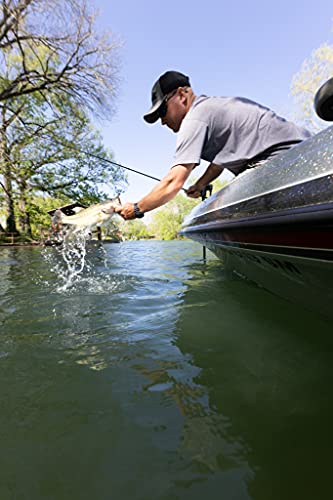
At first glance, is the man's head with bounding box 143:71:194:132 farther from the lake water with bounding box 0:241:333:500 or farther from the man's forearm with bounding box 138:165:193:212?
the lake water with bounding box 0:241:333:500

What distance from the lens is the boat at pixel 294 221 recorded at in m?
1.17

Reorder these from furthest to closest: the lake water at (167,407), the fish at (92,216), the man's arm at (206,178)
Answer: the man's arm at (206,178) → the fish at (92,216) → the lake water at (167,407)

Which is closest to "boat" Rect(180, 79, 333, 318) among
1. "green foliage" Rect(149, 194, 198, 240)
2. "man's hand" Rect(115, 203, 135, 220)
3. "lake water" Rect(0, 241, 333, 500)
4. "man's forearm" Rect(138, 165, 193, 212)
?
"lake water" Rect(0, 241, 333, 500)

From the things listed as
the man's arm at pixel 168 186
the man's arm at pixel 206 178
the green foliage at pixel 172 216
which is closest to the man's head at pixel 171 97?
the man's arm at pixel 168 186

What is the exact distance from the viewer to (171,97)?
2.36 meters

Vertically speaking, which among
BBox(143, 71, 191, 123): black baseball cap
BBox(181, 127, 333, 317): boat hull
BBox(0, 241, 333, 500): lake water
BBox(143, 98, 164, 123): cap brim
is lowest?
BBox(0, 241, 333, 500): lake water

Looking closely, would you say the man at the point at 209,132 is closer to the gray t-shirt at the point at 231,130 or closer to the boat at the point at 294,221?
the gray t-shirt at the point at 231,130

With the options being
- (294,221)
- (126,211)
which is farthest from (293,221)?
(126,211)

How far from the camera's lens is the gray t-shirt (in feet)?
6.69

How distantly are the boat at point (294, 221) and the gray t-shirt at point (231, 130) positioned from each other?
1.30ft

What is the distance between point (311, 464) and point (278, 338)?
920 millimetres

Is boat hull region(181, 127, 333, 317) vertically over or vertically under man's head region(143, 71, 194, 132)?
under

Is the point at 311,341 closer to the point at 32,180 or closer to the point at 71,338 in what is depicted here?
the point at 71,338

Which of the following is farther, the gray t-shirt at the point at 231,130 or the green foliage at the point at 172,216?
the green foliage at the point at 172,216
